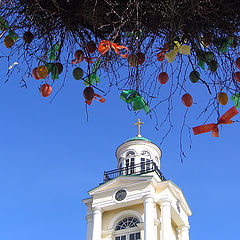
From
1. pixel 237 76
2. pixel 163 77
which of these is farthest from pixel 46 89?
pixel 237 76

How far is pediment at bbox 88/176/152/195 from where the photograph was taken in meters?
23.3

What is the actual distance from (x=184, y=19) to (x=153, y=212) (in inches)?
815

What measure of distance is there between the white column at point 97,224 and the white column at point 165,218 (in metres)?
3.02

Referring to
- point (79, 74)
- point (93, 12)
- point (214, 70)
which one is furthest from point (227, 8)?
point (79, 74)

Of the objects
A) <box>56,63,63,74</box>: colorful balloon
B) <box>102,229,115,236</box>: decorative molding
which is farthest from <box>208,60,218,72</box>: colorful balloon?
<box>102,229,115,236</box>: decorative molding

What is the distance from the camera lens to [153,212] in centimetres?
2262

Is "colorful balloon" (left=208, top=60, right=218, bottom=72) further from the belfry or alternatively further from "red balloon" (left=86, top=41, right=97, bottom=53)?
the belfry

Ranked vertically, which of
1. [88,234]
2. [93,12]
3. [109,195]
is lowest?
[93,12]

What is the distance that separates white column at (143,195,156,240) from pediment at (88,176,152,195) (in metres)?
0.97

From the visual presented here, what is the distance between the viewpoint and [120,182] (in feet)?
78.3

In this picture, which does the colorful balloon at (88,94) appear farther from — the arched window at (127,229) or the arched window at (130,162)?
the arched window at (130,162)

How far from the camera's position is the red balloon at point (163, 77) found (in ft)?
9.69

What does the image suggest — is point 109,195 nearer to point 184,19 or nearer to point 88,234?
point 88,234

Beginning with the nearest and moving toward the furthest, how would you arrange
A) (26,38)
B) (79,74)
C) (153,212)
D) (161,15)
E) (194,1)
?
(194,1) → (161,15) → (26,38) → (79,74) → (153,212)
